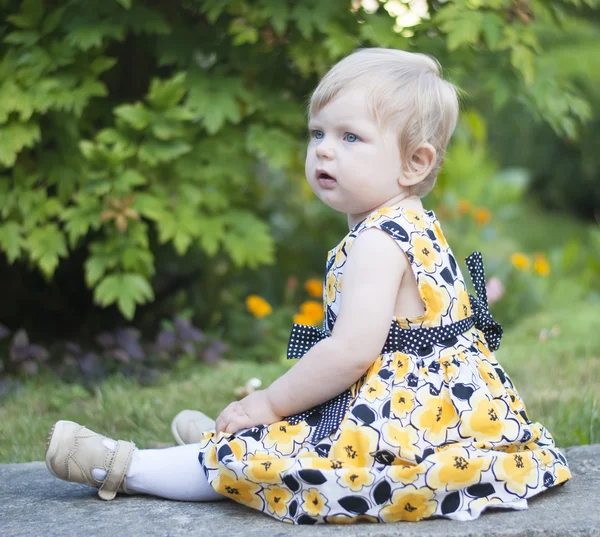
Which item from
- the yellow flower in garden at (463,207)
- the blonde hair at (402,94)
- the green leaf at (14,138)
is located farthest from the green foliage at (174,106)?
the yellow flower in garden at (463,207)

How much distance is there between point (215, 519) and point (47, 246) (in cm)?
158

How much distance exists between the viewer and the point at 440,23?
2.97m

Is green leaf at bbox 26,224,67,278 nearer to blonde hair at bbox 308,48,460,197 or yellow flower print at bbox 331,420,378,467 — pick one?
blonde hair at bbox 308,48,460,197

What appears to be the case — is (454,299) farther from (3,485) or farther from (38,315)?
(38,315)

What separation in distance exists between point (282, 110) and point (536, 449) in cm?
177

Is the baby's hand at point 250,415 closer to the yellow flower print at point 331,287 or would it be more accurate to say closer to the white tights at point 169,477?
the white tights at point 169,477

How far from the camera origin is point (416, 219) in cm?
197

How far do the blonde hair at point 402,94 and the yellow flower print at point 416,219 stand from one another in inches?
4.5

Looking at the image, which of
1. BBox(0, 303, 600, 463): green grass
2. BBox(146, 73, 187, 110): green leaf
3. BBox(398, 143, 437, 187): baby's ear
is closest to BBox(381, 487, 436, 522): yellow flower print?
BBox(398, 143, 437, 187): baby's ear

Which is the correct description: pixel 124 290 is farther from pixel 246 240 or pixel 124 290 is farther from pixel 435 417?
pixel 435 417

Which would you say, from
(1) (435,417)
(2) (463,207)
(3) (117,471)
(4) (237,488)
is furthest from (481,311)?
(2) (463,207)

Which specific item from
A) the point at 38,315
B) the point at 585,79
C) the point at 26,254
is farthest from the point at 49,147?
the point at 585,79

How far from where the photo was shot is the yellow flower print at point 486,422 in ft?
6.08

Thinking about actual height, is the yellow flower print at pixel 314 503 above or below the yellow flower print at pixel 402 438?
below
